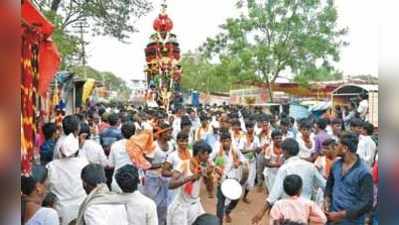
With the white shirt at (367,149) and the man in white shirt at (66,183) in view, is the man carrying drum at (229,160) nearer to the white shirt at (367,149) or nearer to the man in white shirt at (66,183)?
the white shirt at (367,149)

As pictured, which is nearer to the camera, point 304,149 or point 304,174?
point 304,174

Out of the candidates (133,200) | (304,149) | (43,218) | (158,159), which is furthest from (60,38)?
(43,218)

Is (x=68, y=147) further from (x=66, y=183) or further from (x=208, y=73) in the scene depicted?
(x=208, y=73)

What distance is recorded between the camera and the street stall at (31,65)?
12.1 feet

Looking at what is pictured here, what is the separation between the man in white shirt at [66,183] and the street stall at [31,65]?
0.84ft

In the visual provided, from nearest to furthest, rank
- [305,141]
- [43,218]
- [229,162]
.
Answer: [43,218]
[229,162]
[305,141]

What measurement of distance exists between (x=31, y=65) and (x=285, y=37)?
14660 millimetres

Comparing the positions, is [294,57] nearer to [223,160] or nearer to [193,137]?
[193,137]

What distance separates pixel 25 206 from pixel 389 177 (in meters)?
2.38

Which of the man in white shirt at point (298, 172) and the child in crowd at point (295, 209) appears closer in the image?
the child in crowd at point (295, 209)

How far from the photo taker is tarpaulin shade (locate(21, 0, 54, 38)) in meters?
3.59

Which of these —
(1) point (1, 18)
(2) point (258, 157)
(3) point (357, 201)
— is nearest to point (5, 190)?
(1) point (1, 18)

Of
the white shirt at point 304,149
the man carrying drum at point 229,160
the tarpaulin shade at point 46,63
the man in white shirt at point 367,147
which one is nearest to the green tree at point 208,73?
the white shirt at point 304,149

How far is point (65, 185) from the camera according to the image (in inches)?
169
